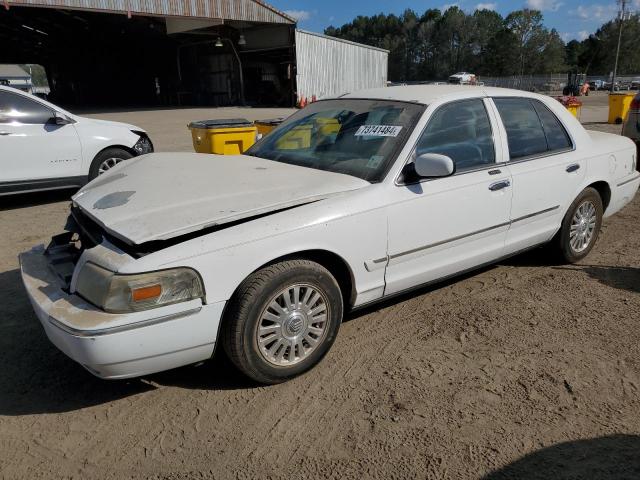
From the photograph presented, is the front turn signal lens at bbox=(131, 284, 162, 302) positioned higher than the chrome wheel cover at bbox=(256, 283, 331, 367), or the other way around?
the front turn signal lens at bbox=(131, 284, 162, 302)

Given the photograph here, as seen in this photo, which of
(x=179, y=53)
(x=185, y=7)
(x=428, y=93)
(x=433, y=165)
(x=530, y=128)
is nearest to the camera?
(x=433, y=165)

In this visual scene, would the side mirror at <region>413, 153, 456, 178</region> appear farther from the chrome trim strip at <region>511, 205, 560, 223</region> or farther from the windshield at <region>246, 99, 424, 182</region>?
the chrome trim strip at <region>511, 205, 560, 223</region>

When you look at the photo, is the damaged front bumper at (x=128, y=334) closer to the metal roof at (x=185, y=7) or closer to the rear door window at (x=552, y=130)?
the rear door window at (x=552, y=130)

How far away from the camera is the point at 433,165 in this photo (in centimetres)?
316

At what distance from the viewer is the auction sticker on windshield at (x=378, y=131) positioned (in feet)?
11.4

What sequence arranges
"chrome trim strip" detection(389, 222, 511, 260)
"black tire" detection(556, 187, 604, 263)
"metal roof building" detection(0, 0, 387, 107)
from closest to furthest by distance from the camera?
"chrome trim strip" detection(389, 222, 511, 260)
"black tire" detection(556, 187, 604, 263)
"metal roof building" detection(0, 0, 387, 107)

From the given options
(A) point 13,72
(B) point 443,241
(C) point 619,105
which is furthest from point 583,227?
(A) point 13,72

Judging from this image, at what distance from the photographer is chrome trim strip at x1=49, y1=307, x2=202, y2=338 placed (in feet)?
7.79

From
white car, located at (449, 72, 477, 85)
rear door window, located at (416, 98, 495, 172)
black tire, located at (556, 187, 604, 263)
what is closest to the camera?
rear door window, located at (416, 98, 495, 172)

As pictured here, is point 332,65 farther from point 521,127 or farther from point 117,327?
point 117,327

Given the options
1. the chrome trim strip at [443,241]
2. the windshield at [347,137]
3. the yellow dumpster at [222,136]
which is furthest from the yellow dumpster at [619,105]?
the windshield at [347,137]

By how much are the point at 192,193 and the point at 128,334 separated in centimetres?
92

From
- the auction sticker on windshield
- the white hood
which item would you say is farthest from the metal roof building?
the auction sticker on windshield

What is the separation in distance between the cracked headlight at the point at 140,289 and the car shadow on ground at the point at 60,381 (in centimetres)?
64
